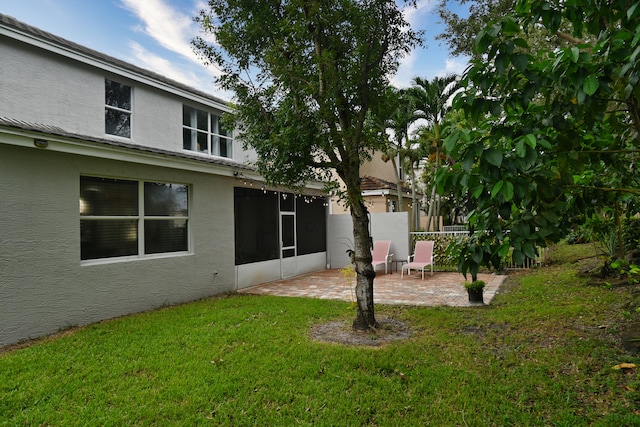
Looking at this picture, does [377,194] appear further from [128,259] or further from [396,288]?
[128,259]

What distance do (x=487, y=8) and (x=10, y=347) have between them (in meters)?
14.7

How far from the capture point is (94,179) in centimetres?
755

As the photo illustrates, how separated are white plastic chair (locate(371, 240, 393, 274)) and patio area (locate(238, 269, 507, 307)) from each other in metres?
0.48

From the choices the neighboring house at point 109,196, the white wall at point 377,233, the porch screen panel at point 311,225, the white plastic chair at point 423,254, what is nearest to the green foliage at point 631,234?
the white plastic chair at point 423,254

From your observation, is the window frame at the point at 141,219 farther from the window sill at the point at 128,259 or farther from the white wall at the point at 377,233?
the white wall at the point at 377,233

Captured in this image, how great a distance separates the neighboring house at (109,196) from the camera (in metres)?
6.42

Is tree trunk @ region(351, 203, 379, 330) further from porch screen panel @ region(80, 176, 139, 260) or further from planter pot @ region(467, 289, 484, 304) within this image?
porch screen panel @ region(80, 176, 139, 260)

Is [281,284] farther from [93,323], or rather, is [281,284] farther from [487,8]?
[487,8]

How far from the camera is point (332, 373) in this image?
182 inches

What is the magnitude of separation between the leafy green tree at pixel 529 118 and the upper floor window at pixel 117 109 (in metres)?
9.58

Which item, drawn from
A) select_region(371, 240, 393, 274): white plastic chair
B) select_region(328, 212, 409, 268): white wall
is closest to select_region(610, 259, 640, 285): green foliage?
select_region(371, 240, 393, 274): white plastic chair

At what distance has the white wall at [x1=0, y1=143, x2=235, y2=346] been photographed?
6219 mm

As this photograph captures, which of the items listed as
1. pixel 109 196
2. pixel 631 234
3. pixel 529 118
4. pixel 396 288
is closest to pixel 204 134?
pixel 109 196

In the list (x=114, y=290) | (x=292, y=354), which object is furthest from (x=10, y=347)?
(x=292, y=354)
